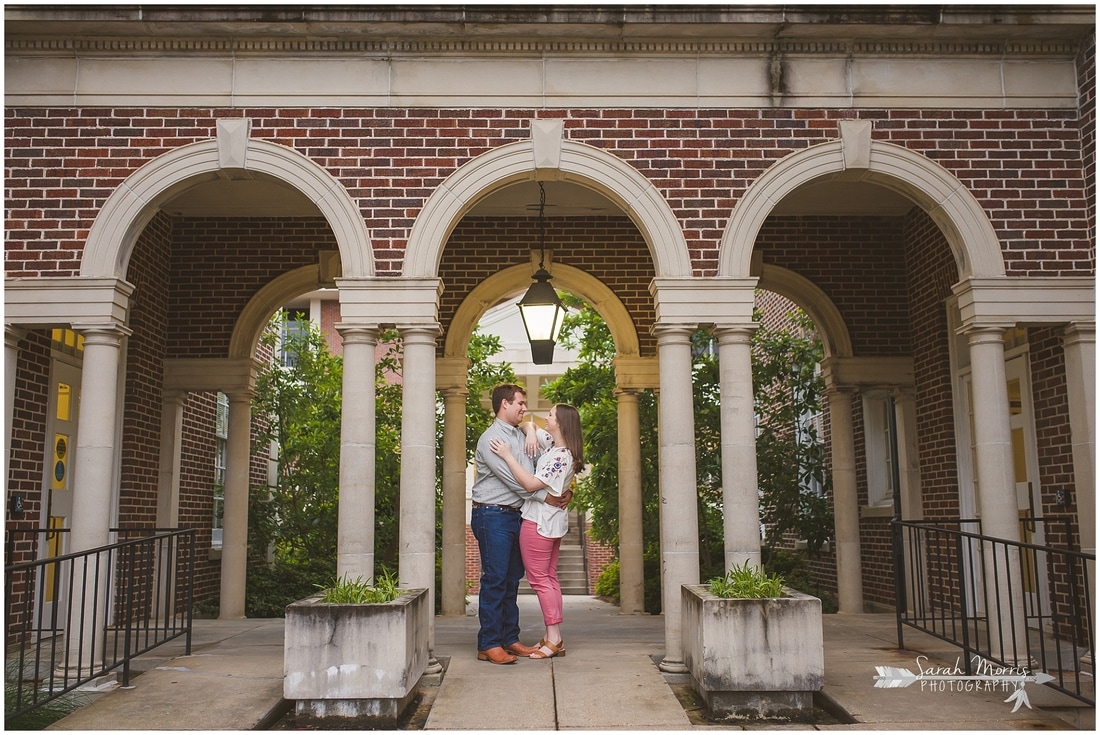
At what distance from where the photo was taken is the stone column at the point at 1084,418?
6742 millimetres

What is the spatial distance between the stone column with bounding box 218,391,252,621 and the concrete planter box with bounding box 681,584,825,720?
629 cm

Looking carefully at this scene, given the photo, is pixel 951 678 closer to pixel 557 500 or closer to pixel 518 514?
pixel 557 500

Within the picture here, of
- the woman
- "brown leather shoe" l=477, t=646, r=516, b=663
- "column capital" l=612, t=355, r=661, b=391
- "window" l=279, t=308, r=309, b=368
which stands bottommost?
"brown leather shoe" l=477, t=646, r=516, b=663

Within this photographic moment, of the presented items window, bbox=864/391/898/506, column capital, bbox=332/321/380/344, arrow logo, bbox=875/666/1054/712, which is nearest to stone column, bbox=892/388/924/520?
window, bbox=864/391/898/506

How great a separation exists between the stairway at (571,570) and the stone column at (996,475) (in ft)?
32.8

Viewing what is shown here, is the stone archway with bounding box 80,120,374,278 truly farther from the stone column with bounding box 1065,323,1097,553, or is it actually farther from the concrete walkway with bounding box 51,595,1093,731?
the stone column with bounding box 1065,323,1097,553

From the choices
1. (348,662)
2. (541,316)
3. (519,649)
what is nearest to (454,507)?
(541,316)

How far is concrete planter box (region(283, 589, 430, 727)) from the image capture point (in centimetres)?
526

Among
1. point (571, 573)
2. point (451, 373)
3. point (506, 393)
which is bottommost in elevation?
point (571, 573)

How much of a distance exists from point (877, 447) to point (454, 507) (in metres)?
5.15

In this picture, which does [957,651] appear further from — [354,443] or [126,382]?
[126,382]

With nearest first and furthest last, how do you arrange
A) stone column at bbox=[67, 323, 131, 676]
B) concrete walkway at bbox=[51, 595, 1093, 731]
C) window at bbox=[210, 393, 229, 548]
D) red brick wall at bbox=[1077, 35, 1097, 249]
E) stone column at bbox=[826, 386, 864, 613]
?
concrete walkway at bbox=[51, 595, 1093, 731] → stone column at bbox=[67, 323, 131, 676] → red brick wall at bbox=[1077, 35, 1097, 249] → stone column at bbox=[826, 386, 864, 613] → window at bbox=[210, 393, 229, 548]

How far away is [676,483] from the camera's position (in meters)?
6.66

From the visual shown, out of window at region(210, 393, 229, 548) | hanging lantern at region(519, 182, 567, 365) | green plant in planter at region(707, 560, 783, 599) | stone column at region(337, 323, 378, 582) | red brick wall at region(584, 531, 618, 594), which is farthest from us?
red brick wall at region(584, 531, 618, 594)
